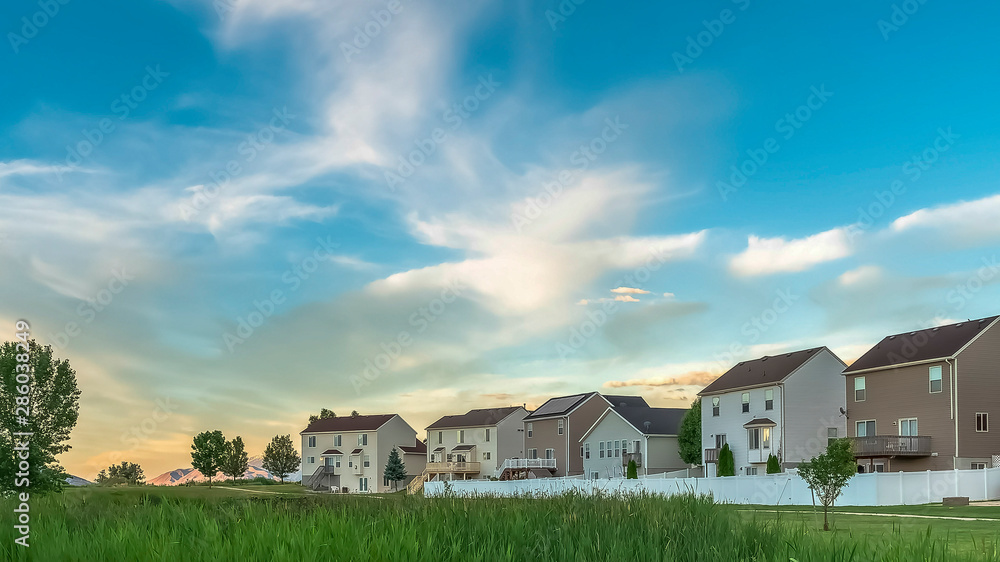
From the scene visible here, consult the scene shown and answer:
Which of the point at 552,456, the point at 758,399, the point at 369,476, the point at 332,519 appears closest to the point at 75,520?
the point at 332,519

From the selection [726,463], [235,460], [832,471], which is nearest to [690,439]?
[726,463]

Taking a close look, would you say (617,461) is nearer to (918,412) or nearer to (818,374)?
(818,374)

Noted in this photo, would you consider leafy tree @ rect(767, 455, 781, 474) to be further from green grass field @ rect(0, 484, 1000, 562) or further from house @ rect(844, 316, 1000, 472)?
green grass field @ rect(0, 484, 1000, 562)

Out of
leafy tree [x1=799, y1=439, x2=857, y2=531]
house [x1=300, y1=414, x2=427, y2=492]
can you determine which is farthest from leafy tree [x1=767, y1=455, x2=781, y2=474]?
house [x1=300, y1=414, x2=427, y2=492]

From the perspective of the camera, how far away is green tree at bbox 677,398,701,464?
73200mm

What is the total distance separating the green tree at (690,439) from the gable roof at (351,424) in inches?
1496

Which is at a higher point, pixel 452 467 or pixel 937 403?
pixel 937 403

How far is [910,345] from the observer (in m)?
54.7

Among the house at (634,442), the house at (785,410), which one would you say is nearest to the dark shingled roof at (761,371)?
the house at (785,410)

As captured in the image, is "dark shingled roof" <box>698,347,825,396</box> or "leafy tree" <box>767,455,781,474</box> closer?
"leafy tree" <box>767,455,781,474</box>

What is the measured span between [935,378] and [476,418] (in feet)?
170

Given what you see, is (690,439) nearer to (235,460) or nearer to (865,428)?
(865,428)

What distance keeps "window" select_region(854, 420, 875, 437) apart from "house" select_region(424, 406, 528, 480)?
39.9m

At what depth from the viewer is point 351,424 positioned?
10369 centimetres
